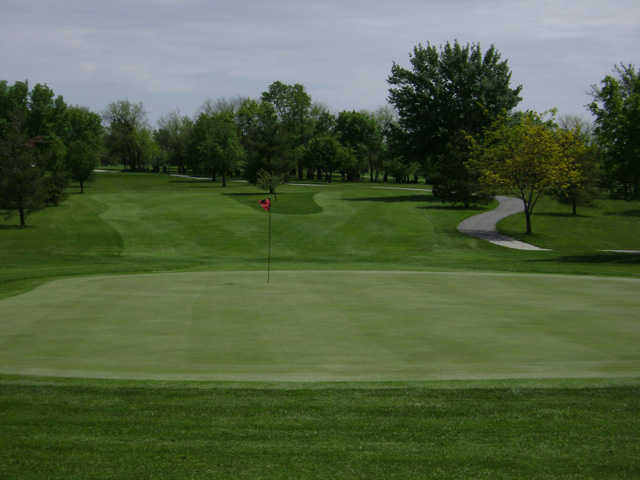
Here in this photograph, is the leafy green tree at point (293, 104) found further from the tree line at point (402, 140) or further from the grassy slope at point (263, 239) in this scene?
the grassy slope at point (263, 239)

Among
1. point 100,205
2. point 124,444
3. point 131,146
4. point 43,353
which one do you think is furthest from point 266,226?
point 131,146

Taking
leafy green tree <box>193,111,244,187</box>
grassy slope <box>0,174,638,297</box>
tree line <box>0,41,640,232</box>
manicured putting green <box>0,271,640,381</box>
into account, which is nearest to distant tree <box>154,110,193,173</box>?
tree line <box>0,41,640,232</box>

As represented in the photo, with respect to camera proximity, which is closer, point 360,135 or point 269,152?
point 269,152

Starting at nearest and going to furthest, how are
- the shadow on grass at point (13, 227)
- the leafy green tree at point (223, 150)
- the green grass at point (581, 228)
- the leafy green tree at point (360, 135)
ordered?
1. the green grass at point (581, 228)
2. the shadow on grass at point (13, 227)
3. the leafy green tree at point (223, 150)
4. the leafy green tree at point (360, 135)

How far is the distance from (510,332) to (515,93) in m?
70.4

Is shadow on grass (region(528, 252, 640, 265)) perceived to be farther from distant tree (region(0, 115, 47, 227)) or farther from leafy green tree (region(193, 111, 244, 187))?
leafy green tree (region(193, 111, 244, 187))

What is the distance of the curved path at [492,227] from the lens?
41403 mm

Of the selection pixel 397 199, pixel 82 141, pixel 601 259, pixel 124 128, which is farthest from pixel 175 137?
pixel 601 259

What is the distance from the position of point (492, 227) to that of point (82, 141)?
69.6 m

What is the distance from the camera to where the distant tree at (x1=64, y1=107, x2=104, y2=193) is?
238ft

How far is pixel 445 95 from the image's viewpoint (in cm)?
7562

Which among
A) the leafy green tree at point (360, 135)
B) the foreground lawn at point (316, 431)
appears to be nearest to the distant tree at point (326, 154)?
the leafy green tree at point (360, 135)

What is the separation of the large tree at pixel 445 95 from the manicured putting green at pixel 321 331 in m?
59.8

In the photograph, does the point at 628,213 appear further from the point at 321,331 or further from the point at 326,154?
the point at 326,154
